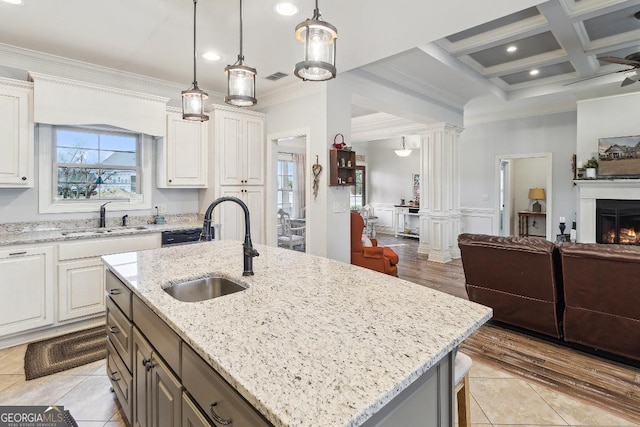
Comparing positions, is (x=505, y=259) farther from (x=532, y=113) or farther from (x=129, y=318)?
(x=532, y=113)

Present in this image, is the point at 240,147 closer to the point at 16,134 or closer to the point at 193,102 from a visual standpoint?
the point at 193,102

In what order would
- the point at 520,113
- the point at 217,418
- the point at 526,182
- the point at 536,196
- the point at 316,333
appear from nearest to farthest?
the point at 217,418 < the point at 316,333 < the point at 520,113 < the point at 536,196 < the point at 526,182

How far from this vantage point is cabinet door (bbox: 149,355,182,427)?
118 cm

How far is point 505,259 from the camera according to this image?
2.98 m

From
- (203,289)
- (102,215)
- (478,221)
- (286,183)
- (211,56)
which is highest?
(211,56)

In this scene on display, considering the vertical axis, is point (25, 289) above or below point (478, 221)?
below

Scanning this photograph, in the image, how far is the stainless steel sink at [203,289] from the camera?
1712 millimetres

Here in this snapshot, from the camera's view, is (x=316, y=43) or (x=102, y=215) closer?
(x=316, y=43)

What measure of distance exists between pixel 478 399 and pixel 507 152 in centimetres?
617

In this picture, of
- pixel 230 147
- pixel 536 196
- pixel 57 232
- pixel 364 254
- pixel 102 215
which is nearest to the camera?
pixel 57 232

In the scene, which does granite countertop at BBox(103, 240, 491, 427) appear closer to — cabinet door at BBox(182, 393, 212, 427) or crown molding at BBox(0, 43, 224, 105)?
cabinet door at BBox(182, 393, 212, 427)

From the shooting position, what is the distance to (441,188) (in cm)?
633

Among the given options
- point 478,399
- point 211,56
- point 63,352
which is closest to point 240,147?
point 211,56

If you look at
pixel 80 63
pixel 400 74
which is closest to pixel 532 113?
pixel 400 74
